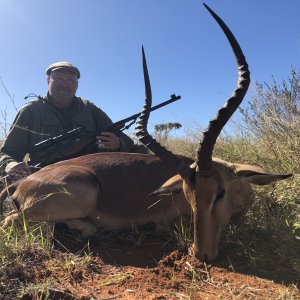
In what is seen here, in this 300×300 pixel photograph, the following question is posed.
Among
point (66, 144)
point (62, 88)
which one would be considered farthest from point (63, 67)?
point (66, 144)

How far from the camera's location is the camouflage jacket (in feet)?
22.9

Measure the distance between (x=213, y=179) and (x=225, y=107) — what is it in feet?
2.17

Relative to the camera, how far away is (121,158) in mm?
5266

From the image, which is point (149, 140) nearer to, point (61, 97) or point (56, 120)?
point (56, 120)

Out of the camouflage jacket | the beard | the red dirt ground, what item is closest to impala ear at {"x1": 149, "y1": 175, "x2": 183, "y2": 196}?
the red dirt ground

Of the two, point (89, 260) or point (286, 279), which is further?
point (89, 260)

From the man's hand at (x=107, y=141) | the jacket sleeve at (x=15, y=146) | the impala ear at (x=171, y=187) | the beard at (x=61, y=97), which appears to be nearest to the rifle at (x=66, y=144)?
the man's hand at (x=107, y=141)

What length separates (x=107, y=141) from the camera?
6.71 metres

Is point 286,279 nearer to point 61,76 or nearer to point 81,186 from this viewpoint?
point 81,186

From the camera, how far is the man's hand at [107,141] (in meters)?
6.63

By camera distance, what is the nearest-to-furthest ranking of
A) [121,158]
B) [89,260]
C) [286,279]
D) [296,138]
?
[286,279] → [89,260] → [121,158] → [296,138]

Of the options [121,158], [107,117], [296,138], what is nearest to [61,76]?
[107,117]

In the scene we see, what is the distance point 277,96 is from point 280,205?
315 cm

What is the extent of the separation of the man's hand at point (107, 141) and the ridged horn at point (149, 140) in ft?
7.11
